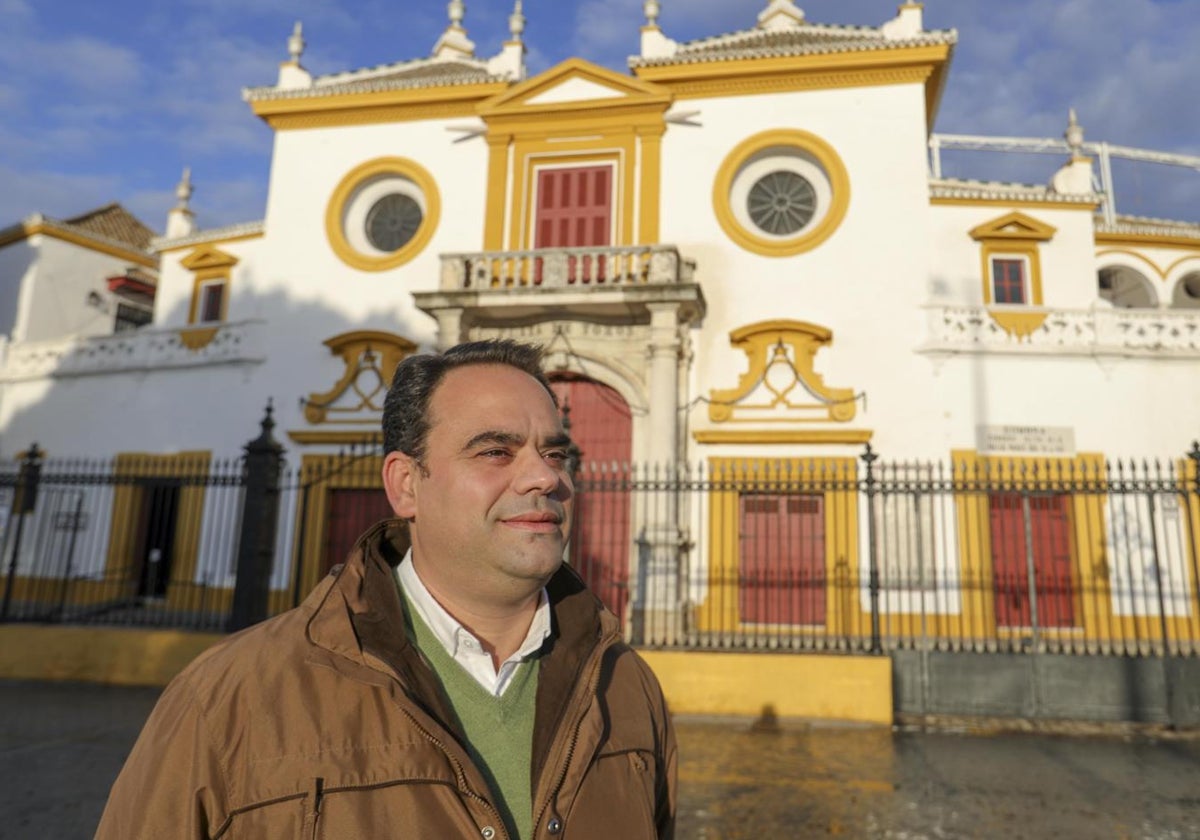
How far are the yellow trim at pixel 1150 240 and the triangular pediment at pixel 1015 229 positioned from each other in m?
8.40

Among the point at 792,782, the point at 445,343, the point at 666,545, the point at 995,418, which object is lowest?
the point at 792,782

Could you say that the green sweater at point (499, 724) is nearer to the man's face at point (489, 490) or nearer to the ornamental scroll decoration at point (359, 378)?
the man's face at point (489, 490)

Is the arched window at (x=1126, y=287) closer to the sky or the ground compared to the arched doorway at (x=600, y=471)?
closer to the sky

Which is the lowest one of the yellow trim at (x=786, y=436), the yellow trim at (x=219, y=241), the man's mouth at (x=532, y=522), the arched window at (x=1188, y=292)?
the man's mouth at (x=532, y=522)

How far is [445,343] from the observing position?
1320 cm

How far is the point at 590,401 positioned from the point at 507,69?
742cm

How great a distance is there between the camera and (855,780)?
6.24m

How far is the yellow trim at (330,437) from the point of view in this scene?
565 inches

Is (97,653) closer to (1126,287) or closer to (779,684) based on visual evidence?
(779,684)

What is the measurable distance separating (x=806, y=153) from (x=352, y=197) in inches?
365

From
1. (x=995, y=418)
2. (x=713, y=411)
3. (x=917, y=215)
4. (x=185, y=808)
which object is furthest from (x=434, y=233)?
(x=185, y=808)

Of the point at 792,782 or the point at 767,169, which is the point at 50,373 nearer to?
the point at 767,169

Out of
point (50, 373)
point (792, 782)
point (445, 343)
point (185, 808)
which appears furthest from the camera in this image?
point (50, 373)

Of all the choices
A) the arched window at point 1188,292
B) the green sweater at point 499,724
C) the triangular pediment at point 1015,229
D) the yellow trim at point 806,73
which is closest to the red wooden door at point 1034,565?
the triangular pediment at point 1015,229
